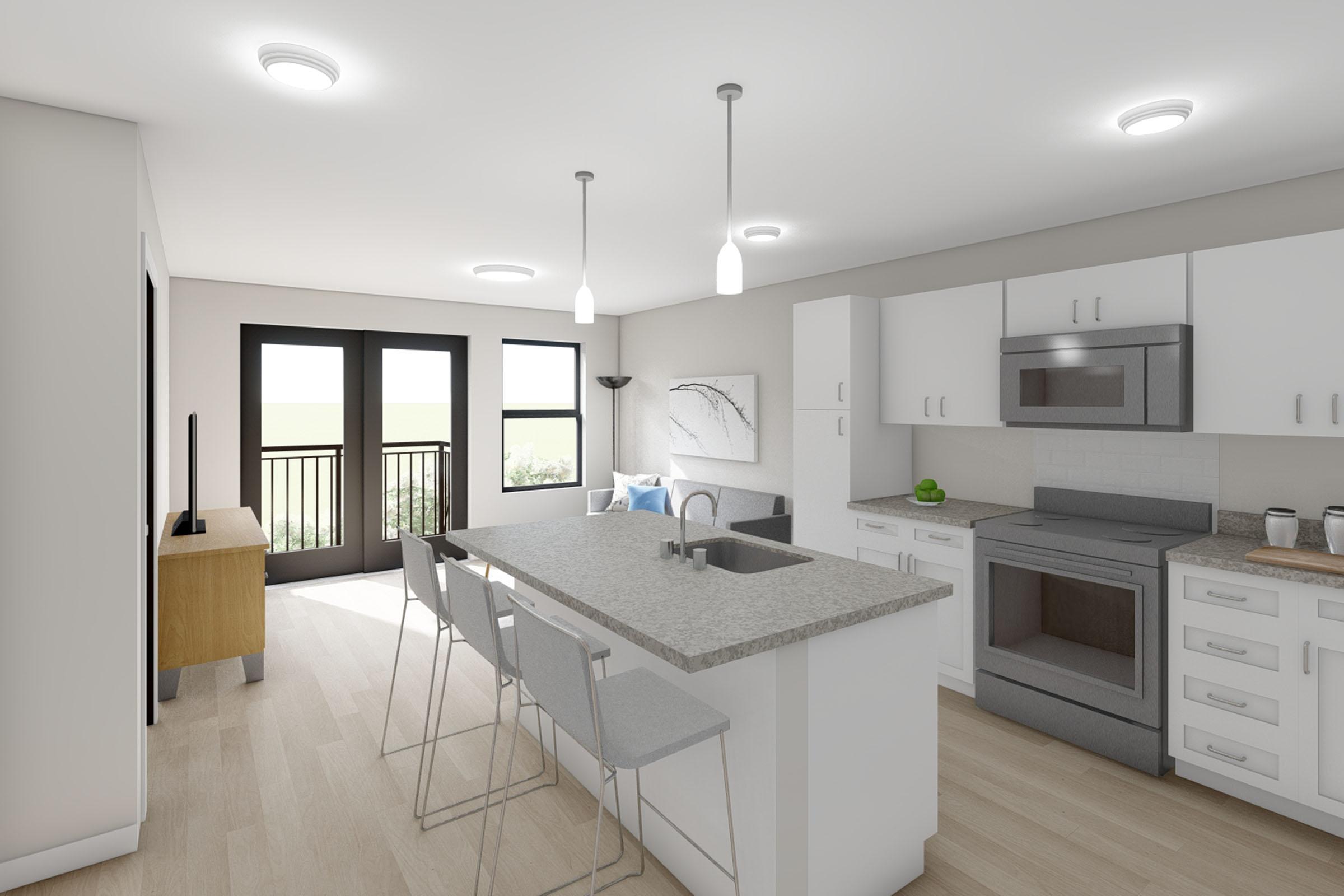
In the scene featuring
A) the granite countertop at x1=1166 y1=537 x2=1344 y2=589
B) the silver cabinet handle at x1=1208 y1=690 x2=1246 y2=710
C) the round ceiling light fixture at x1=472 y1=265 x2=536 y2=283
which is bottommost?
the silver cabinet handle at x1=1208 y1=690 x2=1246 y2=710

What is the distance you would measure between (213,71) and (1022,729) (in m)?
4.06

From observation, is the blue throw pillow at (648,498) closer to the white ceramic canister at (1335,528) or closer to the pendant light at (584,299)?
the pendant light at (584,299)

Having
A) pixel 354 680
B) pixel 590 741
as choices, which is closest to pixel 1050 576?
pixel 590 741

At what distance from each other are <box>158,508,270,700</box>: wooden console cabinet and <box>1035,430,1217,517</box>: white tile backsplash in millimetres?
4288

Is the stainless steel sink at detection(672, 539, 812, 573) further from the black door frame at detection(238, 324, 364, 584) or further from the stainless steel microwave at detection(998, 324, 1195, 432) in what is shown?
the black door frame at detection(238, 324, 364, 584)

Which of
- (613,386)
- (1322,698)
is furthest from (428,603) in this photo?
(613,386)

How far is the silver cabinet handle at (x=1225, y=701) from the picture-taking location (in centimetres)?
257

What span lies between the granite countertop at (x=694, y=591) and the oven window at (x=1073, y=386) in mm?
1634

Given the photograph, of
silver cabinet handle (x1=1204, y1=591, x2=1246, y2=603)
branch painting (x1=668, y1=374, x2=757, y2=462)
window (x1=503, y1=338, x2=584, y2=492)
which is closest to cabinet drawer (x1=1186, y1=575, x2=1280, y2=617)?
silver cabinet handle (x1=1204, y1=591, x2=1246, y2=603)

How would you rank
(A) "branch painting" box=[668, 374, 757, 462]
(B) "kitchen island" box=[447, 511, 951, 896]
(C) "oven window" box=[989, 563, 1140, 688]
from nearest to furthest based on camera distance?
(B) "kitchen island" box=[447, 511, 951, 896], (C) "oven window" box=[989, 563, 1140, 688], (A) "branch painting" box=[668, 374, 757, 462]

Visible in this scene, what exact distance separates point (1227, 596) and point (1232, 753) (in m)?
0.59

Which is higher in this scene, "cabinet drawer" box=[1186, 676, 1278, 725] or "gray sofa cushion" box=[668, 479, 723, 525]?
"gray sofa cushion" box=[668, 479, 723, 525]

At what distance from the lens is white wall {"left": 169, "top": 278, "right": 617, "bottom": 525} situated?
525cm

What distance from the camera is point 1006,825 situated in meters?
2.47
